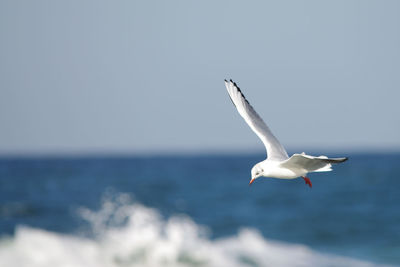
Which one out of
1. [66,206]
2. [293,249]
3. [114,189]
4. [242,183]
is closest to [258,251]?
[293,249]

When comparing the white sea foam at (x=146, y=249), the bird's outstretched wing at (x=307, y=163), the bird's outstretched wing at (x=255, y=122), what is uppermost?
the white sea foam at (x=146, y=249)

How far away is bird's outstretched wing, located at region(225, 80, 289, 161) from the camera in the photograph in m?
7.18

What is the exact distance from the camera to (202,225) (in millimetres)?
22484

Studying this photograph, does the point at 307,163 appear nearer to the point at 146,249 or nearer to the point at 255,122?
the point at 255,122

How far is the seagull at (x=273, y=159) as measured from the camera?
6.27m

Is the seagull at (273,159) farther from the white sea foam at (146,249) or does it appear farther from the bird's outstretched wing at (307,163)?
the white sea foam at (146,249)

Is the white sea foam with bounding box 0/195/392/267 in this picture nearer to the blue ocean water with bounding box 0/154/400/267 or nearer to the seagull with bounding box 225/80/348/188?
the blue ocean water with bounding box 0/154/400/267

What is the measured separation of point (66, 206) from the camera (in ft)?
87.9

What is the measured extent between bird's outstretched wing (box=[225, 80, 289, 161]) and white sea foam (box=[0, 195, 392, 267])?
31.5 feet

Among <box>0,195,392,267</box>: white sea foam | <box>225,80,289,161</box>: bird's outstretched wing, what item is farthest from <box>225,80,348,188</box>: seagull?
<box>0,195,392,267</box>: white sea foam

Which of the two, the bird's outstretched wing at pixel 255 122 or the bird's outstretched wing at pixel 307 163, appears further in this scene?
the bird's outstretched wing at pixel 255 122

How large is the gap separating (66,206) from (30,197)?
5020 millimetres

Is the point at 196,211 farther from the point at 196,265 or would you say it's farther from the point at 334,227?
the point at 196,265

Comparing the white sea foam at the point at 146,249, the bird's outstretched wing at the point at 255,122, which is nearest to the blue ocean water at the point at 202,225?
the white sea foam at the point at 146,249
